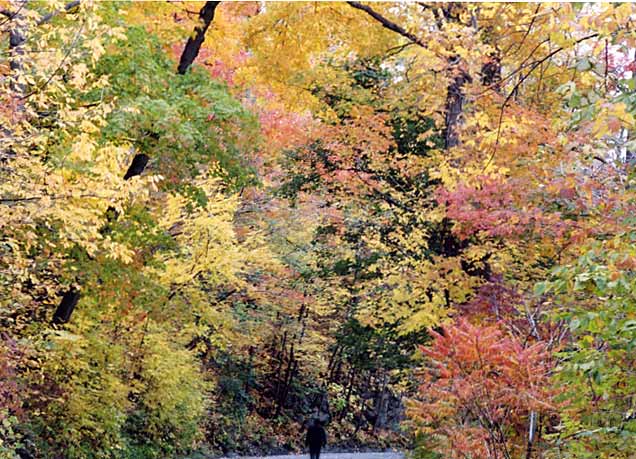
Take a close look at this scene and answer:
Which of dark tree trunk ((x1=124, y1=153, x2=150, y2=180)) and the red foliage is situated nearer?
the red foliage

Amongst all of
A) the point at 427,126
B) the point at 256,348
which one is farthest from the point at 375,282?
the point at 256,348

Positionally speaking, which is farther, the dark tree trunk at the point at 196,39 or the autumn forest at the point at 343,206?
the dark tree trunk at the point at 196,39

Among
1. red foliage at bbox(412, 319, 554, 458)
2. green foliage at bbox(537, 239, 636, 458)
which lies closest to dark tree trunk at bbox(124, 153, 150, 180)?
red foliage at bbox(412, 319, 554, 458)

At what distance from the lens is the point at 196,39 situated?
12.6 m

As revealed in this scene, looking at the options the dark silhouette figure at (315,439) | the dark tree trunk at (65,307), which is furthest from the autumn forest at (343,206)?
the dark silhouette figure at (315,439)

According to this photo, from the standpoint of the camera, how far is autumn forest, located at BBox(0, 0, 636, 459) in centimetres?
715

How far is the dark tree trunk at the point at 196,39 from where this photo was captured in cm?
1239

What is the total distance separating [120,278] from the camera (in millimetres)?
12078

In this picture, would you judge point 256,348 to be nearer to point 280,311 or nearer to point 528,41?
point 280,311

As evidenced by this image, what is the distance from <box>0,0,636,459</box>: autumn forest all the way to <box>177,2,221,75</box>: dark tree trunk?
0.05 meters

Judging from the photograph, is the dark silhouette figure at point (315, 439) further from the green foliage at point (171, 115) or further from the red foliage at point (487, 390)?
the red foliage at point (487, 390)

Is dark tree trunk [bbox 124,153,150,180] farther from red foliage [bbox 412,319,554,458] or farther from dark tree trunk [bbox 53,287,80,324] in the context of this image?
red foliage [bbox 412,319,554,458]

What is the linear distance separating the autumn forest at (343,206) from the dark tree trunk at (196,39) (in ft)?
0.16

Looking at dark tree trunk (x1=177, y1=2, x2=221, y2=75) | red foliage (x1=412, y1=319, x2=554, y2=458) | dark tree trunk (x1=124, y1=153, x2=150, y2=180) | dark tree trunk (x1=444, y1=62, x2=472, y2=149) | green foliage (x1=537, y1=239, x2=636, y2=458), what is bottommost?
green foliage (x1=537, y1=239, x2=636, y2=458)
